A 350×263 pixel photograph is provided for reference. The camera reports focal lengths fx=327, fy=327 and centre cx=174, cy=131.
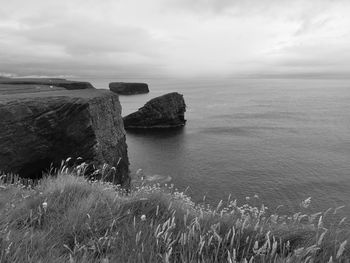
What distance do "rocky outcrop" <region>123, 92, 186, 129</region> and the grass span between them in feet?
287

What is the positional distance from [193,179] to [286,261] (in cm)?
4164

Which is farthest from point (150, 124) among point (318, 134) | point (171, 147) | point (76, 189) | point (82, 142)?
point (76, 189)

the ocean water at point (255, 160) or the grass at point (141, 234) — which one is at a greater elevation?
the grass at point (141, 234)

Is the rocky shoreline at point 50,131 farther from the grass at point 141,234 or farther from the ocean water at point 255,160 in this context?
the grass at point 141,234

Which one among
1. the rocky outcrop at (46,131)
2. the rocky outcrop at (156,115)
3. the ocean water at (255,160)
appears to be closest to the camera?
the rocky outcrop at (46,131)

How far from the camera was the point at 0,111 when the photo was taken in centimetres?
2539

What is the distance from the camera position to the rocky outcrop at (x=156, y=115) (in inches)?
3698

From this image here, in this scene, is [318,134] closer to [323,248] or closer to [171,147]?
[171,147]

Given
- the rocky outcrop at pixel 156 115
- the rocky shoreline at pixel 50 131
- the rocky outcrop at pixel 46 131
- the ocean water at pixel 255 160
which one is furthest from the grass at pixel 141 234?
the rocky outcrop at pixel 156 115

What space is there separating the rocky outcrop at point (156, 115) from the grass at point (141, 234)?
87.5 m

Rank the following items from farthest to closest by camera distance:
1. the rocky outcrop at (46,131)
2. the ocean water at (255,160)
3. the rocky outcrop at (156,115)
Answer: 1. the rocky outcrop at (156,115)
2. the ocean water at (255,160)
3. the rocky outcrop at (46,131)

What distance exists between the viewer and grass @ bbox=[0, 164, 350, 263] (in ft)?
12.6

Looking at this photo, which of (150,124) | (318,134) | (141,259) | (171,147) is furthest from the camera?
(150,124)

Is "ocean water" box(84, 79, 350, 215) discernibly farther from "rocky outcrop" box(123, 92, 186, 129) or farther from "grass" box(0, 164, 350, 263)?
"grass" box(0, 164, 350, 263)
